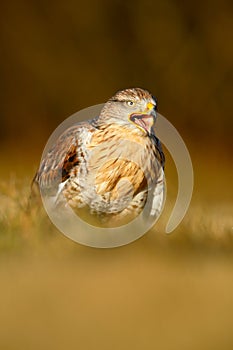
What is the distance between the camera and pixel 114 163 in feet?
11.2

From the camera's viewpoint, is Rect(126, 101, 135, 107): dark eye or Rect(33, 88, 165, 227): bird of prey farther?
Rect(126, 101, 135, 107): dark eye

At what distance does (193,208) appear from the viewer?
10.7 ft

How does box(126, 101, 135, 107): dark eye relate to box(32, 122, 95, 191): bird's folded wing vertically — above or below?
above

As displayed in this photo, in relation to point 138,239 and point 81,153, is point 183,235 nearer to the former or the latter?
point 138,239

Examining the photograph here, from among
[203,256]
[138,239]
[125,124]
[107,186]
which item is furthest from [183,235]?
[125,124]

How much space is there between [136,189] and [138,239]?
3.25 feet

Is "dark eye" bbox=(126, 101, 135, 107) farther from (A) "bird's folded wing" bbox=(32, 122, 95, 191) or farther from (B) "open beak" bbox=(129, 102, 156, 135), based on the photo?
(A) "bird's folded wing" bbox=(32, 122, 95, 191)

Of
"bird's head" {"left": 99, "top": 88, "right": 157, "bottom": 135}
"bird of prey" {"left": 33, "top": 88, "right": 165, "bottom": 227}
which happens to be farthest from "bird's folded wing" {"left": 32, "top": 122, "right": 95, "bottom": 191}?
"bird's head" {"left": 99, "top": 88, "right": 157, "bottom": 135}

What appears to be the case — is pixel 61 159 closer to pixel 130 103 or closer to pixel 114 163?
pixel 114 163

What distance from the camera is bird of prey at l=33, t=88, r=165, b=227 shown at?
329cm

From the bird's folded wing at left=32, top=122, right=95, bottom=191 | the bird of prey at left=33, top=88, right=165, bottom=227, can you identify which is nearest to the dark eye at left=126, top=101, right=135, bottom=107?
the bird of prey at left=33, top=88, right=165, bottom=227

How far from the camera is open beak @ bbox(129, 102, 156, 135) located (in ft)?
10.9

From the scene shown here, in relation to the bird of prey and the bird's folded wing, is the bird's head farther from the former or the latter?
the bird's folded wing

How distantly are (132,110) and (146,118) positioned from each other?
2.8 inches
